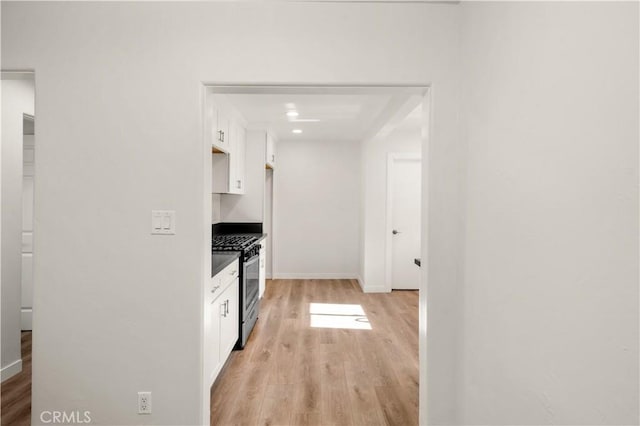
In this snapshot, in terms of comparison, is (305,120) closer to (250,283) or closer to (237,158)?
(237,158)

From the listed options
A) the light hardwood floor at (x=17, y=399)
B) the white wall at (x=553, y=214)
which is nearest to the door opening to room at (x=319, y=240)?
the white wall at (x=553, y=214)

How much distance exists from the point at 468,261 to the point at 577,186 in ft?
2.63

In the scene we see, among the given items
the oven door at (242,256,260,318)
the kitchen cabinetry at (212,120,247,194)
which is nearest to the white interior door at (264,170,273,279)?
the kitchen cabinetry at (212,120,247,194)

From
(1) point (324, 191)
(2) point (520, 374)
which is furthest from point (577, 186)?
(1) point (324, 191)

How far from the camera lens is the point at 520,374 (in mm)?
1337

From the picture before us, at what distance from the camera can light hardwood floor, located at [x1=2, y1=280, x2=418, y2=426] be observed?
2.29m

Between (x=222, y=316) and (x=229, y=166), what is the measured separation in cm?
195

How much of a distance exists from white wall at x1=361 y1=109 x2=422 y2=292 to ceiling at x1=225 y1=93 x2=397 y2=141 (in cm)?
38

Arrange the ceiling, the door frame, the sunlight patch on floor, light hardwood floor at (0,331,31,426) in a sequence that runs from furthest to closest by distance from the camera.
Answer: the door frame, the sunlight patch on floor, the ceiling, light hardwood floor at (0,331,31,426)

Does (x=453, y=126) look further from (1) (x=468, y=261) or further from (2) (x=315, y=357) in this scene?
(2) (x=315, y=357)

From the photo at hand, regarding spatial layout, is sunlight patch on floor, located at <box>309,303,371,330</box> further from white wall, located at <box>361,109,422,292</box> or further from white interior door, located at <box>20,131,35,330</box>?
white interior door, located at <box>20,131,35,330</box>

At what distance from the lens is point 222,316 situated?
276 centimetres

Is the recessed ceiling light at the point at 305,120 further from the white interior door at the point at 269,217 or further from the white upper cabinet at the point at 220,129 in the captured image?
the white interior door at the point at 269,217

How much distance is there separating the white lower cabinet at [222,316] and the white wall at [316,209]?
10.3 ft
